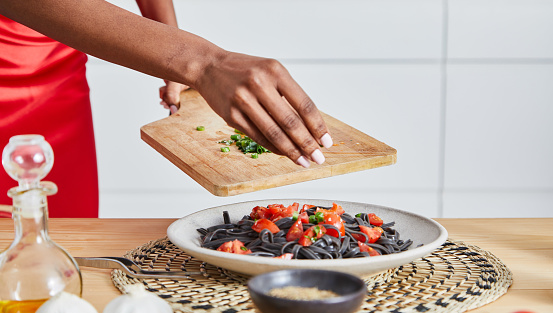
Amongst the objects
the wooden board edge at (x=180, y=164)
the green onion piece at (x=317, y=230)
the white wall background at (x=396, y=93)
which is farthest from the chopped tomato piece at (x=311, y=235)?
the white wall background at (x=396, y=93)

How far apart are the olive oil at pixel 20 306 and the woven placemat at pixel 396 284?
21 cm

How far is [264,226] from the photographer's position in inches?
47.7

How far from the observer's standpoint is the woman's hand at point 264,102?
1104 mm

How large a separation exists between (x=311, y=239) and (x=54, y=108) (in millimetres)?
1178

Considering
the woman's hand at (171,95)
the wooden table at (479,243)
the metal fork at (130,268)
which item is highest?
the woman's hand at (171,95)

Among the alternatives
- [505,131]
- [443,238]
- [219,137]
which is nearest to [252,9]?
[505,131]

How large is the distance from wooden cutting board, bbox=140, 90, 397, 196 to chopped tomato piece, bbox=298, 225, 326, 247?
0.67 ft

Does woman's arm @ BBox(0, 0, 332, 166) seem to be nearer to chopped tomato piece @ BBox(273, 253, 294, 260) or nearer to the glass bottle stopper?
chopped tomato piece @ BBox(273, 253, 294, 260)

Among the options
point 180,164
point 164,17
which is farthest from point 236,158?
point 164,17

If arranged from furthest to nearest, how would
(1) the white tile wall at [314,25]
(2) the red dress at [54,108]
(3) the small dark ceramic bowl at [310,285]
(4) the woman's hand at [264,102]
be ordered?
(1) the white tile wall at [314,25]
(2) the red dress at [54,108]
(4) the woman's hand at [264,102]
(3) the small dark ceramic bowl at [310,285]

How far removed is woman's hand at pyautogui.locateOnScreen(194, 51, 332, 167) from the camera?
1.10 meters

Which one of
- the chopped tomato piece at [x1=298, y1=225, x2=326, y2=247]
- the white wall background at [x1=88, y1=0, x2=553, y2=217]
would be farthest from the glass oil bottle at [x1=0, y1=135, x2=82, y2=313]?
the white wall background at [x1=88, y1=0, x2=553, y2=217]

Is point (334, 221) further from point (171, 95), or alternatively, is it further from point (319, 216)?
point (171, 95)

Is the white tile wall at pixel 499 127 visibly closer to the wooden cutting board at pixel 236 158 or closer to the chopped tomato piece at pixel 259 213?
the wooden cutting board at pixel 236 158
